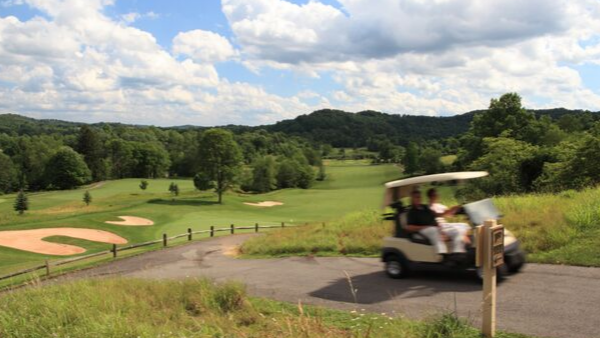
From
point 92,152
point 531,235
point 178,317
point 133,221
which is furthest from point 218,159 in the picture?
point 92,152

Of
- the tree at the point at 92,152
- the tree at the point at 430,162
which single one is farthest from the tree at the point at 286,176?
the tree at the point at 92,152

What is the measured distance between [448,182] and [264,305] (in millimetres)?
4649

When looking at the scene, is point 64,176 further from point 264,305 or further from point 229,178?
point 264,305

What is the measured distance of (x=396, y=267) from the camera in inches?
436

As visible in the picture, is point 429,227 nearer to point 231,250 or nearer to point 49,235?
point 231,250

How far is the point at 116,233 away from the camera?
34.3 meters

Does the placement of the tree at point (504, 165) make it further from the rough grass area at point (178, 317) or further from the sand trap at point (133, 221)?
the rough grass area at point (178, 317)

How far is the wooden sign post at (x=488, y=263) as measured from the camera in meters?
6.61

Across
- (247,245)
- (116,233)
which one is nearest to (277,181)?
(116,233)

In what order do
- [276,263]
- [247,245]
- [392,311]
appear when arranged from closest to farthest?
[392,311] < [276,263] < [247,245]

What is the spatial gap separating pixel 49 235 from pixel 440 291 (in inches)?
1131

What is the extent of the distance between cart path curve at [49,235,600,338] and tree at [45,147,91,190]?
94715mm

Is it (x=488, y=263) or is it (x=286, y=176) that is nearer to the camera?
(x=488, y=263)

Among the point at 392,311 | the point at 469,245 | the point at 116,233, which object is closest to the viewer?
the point at 392,311
